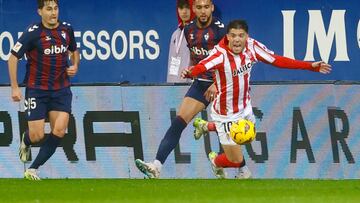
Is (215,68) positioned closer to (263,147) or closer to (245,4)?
(263,147)

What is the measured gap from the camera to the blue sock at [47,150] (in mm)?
19812

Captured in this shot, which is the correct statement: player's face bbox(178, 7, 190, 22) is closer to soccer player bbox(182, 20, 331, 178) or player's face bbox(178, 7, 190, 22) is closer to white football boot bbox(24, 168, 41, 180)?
soccer player bbox(182, 20, 331, 178)

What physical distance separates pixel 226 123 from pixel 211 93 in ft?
2.06

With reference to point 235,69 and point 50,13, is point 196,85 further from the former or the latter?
point 50,13

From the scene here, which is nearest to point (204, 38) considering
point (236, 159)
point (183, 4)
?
point (236, 159)

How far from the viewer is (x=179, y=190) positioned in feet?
58.3

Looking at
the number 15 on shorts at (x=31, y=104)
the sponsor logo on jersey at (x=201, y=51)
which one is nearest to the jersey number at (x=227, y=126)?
the sponsor logo on jersey at (x=201, y=51)

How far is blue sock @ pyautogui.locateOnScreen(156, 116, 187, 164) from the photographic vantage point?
1981cm

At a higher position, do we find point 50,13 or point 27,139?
point 50,13

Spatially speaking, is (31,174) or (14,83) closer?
(14,83)

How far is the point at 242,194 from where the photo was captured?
17.2 meters

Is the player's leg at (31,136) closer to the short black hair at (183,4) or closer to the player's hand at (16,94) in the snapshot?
the player's hand at (16,94)

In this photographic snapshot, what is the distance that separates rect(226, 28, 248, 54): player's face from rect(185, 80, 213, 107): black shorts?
3.65 feet

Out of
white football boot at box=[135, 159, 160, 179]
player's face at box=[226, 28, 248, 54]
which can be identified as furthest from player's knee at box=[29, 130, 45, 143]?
player's face at box=[226, 28, 248, 54]
